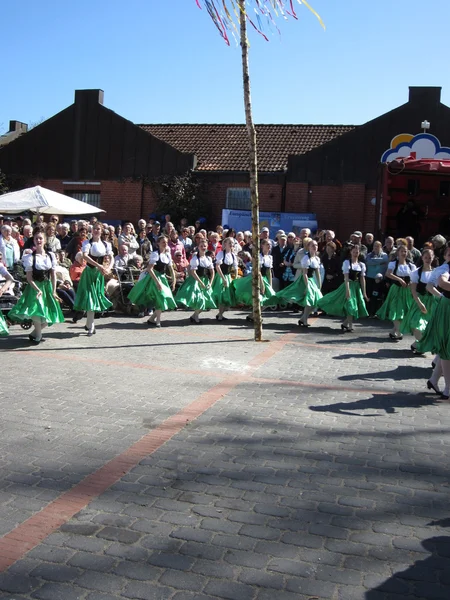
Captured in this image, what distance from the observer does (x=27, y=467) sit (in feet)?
17.2

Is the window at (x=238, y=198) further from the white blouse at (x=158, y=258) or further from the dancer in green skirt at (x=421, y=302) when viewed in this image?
the dancer in green skirt at (x=421, y=302)

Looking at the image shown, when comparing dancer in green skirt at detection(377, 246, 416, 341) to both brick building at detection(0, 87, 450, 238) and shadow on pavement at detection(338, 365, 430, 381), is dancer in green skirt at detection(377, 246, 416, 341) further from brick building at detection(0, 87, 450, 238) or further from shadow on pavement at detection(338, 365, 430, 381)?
brick building at detection(0, 87, 450, 238)

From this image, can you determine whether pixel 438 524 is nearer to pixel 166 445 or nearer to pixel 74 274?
pixel 166 445

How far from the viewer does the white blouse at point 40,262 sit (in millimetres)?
10297

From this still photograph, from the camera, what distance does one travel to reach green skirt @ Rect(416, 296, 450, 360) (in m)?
7.44

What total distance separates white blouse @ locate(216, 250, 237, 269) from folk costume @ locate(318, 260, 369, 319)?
216 centimetres

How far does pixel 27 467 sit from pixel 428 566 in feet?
10.2

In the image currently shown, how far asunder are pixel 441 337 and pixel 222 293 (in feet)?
22.0

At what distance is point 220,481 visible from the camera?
16.7ft

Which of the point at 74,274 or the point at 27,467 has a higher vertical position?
the point at 74,274

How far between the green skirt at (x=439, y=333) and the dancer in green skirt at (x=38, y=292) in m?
5.77

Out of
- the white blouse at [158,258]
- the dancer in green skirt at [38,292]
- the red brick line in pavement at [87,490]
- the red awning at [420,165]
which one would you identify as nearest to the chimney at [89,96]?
the red awning at [420,165]

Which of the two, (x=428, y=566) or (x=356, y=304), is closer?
(x=428, y=566)

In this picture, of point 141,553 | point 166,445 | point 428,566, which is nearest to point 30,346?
point 166,445
